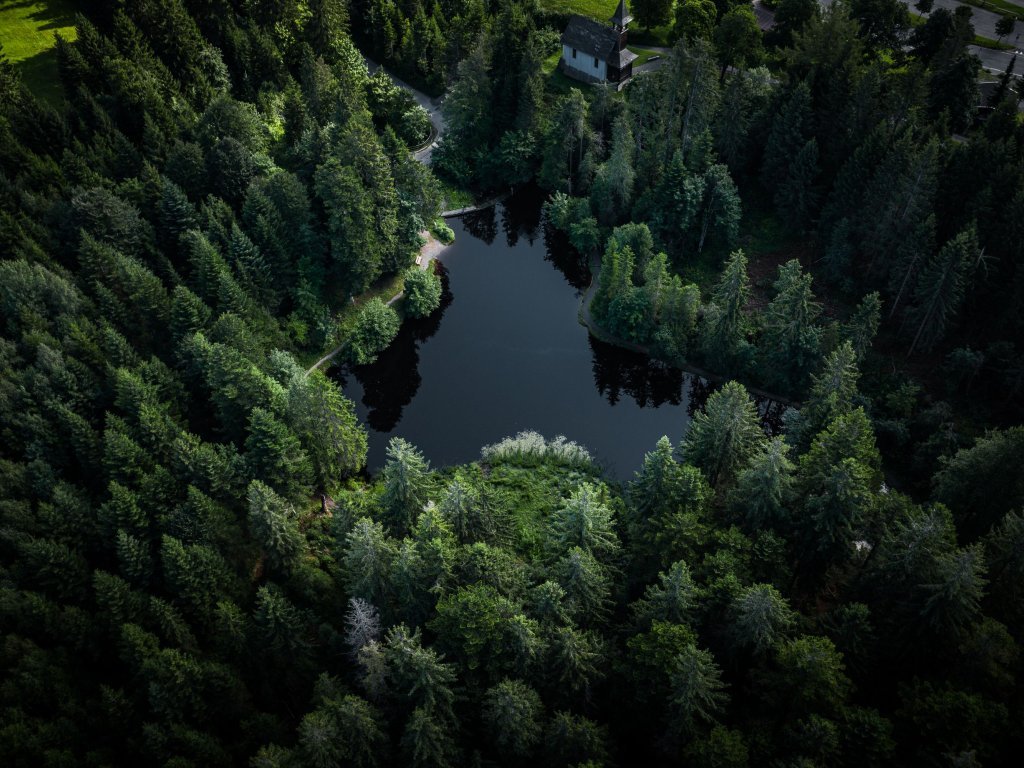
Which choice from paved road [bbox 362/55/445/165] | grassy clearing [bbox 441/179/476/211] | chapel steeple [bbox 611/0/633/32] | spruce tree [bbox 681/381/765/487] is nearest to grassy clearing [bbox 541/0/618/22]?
chapel steeple [bbox 611/0/633/32]

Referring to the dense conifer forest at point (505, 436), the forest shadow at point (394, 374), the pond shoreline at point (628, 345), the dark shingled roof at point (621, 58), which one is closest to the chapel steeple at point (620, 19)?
the dark shingled roof at point (621, 58)

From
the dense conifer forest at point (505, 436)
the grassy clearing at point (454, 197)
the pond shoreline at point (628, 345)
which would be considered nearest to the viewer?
the dense conifer forest at point (505, 436)

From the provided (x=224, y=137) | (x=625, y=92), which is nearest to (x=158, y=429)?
(x=224, y=137)

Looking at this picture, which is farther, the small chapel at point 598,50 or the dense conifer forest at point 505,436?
the small chapel at point 598,50

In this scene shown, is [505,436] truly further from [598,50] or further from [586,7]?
[586,7]

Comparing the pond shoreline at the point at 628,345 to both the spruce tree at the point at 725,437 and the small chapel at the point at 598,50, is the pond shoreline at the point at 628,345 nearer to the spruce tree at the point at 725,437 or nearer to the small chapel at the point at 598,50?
the spruce tree at the point at 725,437

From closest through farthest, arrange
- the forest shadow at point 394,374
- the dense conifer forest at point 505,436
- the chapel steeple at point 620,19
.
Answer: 1. the dense conifer forest at point 505,436
2. the forest shadow at point 394,374
3. the chapel steeple at point 620,19
